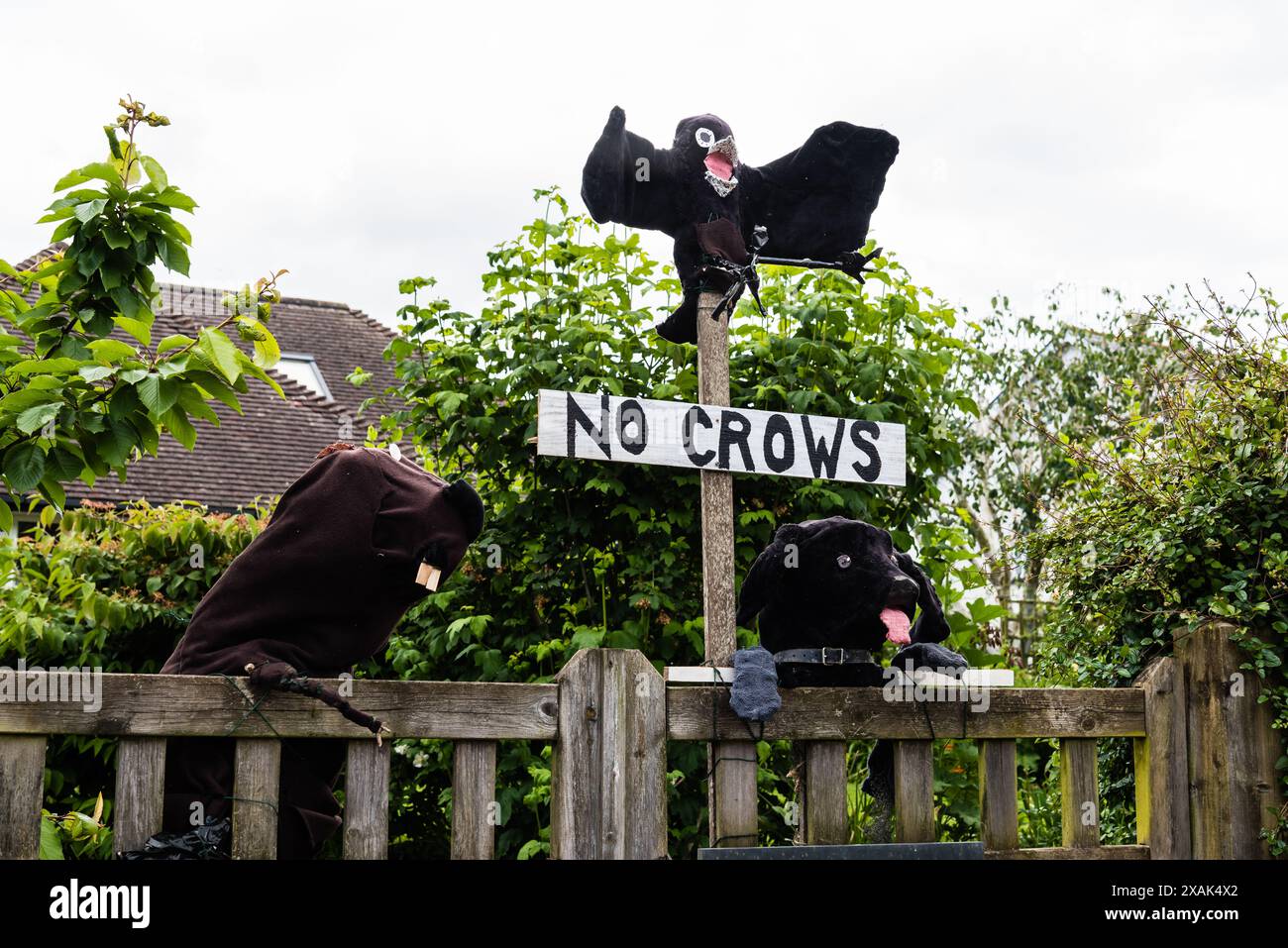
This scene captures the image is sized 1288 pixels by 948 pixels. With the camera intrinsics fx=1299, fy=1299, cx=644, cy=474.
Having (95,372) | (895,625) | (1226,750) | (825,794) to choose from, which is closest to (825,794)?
(825,794)

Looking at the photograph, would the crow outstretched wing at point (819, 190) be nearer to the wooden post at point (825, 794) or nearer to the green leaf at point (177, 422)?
the wooden post at point (825, 794)

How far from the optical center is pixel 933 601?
11.5ft

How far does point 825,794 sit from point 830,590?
0.50m

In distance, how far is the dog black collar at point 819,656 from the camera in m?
3.26

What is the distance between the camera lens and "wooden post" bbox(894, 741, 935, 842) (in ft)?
10.6

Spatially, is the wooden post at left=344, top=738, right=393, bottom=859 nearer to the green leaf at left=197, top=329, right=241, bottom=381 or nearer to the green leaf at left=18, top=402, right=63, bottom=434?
the green leaf at left=197, top=329, right=241, bottom=381

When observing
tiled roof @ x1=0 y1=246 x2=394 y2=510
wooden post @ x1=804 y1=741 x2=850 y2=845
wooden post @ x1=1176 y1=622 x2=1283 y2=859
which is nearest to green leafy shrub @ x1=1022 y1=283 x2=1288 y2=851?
wooden post @ x1=1176 y1=622 x2=1283 y2=859

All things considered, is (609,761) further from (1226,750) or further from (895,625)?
(1226,750)

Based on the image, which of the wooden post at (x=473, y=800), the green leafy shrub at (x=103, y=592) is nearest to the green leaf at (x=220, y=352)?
the wooden post at (x=473, y=800)

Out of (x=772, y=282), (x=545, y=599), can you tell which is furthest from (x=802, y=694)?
(x=772, y=282)

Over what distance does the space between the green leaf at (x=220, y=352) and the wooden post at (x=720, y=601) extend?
1.23 m

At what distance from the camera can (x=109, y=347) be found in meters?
2.72

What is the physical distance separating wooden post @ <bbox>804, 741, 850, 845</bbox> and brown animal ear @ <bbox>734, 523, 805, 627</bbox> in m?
0.39
